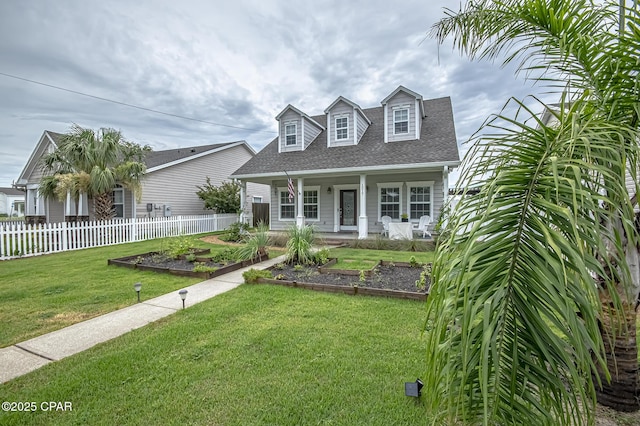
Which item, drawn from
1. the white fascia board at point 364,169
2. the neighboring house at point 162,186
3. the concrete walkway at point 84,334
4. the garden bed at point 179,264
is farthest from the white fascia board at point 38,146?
the concrete walkway at point 84,334

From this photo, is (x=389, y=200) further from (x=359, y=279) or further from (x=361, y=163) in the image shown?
(x=359, y=279)

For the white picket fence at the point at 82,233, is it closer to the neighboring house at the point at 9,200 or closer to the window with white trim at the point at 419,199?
the window with white trim at the point at 419,199

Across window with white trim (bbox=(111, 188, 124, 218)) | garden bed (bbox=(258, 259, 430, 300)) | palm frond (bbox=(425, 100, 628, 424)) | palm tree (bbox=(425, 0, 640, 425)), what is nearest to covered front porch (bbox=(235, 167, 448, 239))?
garden bed (bbox=(258, 259, 430, 300))

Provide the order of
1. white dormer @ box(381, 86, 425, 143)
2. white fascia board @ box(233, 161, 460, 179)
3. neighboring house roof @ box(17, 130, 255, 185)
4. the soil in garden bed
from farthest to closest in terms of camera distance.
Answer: neighboring house roof @ box(17, 130, 255, 185) → white dormer @ box(381, 86, 425, 143) → white fascia board @ box(233, 161, 460, 179) → the soil in garden bed

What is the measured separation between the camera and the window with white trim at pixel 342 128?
45.4ft

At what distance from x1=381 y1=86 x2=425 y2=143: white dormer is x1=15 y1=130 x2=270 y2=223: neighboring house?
7.83 metres

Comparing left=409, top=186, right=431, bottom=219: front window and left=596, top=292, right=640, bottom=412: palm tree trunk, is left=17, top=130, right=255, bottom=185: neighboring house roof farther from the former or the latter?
left=596, top=292, right=640, bottom=412: palm tree trunk

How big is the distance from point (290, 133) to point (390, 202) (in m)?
6.05

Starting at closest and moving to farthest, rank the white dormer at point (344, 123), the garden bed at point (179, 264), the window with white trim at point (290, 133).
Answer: the garden bed at point (179, 264)
the white dormer at point (344, 123)
the window with white trim at point (290, 133)

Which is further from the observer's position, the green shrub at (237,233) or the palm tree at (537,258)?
the green shrub at (237,233)

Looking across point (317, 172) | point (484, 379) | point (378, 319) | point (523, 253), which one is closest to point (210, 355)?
point (378, 319)

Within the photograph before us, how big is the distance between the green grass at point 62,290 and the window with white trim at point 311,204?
8501 mm

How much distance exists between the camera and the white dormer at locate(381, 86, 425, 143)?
493 inches

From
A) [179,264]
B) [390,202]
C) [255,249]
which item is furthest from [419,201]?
[179,264]
